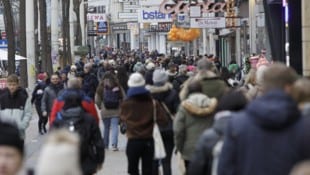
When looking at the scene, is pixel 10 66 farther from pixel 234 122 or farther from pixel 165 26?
pixel 165 26

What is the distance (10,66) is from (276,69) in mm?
29354

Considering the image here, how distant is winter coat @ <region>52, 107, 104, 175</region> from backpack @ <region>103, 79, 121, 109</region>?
26.5 ft

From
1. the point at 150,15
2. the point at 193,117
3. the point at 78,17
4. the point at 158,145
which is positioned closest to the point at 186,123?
the point at 193,117

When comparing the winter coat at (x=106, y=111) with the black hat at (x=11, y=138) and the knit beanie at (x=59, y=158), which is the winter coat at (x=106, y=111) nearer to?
the black hat at (x=11, y=138)

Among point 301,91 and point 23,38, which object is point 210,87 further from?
point 23,38

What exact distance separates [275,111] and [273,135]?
7.9 inches

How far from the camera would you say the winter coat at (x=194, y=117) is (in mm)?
10406

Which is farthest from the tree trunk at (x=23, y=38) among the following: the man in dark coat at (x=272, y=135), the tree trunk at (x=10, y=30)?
the man in dark coat at (x=272, y=135)

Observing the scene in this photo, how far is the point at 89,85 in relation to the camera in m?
24.8

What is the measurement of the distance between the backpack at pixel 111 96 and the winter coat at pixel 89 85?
5597 millimetres

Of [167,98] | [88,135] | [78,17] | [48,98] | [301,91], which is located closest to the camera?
[301,91]

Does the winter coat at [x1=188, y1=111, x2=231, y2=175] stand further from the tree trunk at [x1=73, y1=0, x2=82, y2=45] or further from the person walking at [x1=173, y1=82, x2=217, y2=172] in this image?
the tree trunk at [x1=73, y1=0, x2=82, y2=45]

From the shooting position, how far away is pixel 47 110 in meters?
20.7

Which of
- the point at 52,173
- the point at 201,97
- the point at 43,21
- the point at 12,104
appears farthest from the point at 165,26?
the point at 52,173
